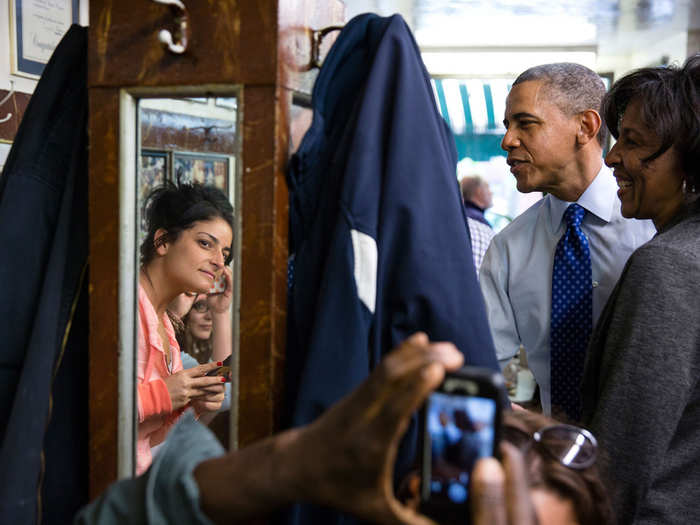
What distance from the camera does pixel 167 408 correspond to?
135 centimetres

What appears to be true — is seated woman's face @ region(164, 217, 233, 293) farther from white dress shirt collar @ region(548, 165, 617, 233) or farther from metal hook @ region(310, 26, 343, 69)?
white dress shirt collar @ region(548, 165, 617, 233)

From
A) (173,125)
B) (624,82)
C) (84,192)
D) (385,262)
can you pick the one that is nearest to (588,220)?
(624,82)

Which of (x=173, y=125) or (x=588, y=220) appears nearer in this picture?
(x=173, y=125)

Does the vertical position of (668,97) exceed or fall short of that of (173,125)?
it exceeds it

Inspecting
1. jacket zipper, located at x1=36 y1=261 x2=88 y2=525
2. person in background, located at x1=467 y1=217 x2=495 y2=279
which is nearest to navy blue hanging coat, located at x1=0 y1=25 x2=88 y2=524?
jacket zipper, located at x1=36 y1=261 x2=88 y2=525

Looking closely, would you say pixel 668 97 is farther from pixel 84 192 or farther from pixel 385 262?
pixel 84 192

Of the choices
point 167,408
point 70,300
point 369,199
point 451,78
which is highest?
point 451,78

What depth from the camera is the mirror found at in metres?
1.13

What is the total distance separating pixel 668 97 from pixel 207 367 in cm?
118

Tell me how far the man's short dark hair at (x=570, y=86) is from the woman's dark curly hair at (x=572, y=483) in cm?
145

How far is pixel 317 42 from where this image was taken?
3.87 feet

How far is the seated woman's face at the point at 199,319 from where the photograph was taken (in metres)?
1.30

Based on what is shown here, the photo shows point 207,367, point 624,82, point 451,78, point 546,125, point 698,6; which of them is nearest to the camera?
point 207,367

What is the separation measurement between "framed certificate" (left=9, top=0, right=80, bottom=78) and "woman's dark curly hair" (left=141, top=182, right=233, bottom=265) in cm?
86
